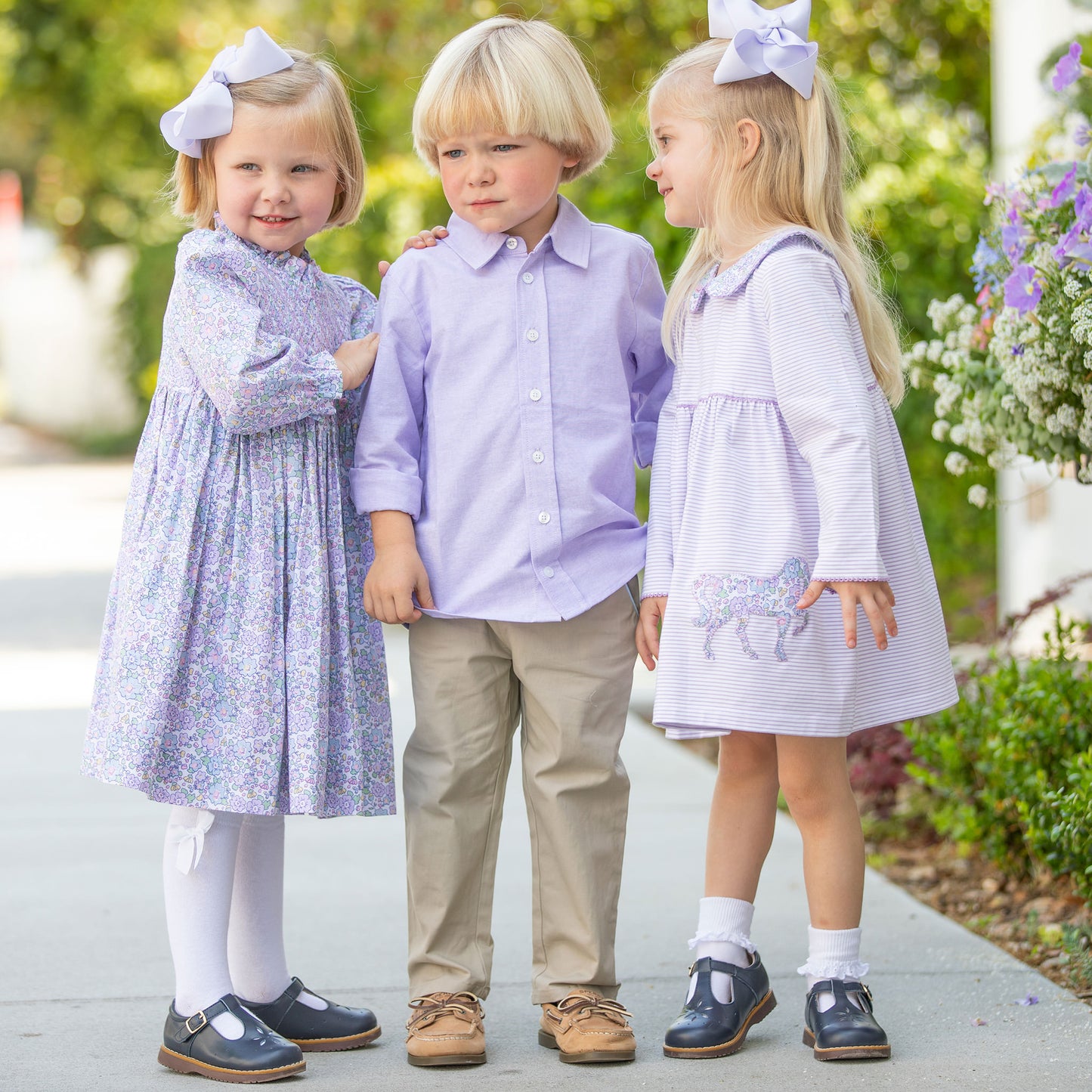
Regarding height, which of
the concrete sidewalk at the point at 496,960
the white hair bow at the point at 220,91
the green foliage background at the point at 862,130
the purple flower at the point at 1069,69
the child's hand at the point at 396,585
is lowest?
the concrete sidewalk at the point at 496,960

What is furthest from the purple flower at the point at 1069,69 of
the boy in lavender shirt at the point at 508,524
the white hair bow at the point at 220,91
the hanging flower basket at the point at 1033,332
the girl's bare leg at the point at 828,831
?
the white hair bow at the point at 220,91

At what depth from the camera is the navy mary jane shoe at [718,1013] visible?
245cm

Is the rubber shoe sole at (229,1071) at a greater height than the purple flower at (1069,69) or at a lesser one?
lesser

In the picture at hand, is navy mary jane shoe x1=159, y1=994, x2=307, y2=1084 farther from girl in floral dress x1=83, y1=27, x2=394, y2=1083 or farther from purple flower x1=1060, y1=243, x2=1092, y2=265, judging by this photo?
purple flower x1=1060, y1=243, x2=1092, y2=265

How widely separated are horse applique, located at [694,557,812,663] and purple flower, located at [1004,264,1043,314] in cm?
67

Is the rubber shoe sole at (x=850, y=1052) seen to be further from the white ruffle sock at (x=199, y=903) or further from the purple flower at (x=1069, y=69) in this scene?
the purple flower at (x=1069, y=69)

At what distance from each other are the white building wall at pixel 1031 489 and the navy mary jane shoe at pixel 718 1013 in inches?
123

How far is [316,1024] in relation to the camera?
8.41 feet

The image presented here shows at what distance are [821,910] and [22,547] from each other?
822 cm

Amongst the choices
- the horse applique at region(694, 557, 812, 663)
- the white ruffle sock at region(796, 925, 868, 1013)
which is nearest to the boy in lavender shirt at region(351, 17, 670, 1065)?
the horse applique at region(694, 557, 812, 663)

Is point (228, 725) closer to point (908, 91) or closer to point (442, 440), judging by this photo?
point (442, 440)

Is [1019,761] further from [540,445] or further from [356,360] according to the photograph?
[356,360]

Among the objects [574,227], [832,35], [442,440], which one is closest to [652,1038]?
[442,440]

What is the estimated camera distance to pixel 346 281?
9.02 ft
